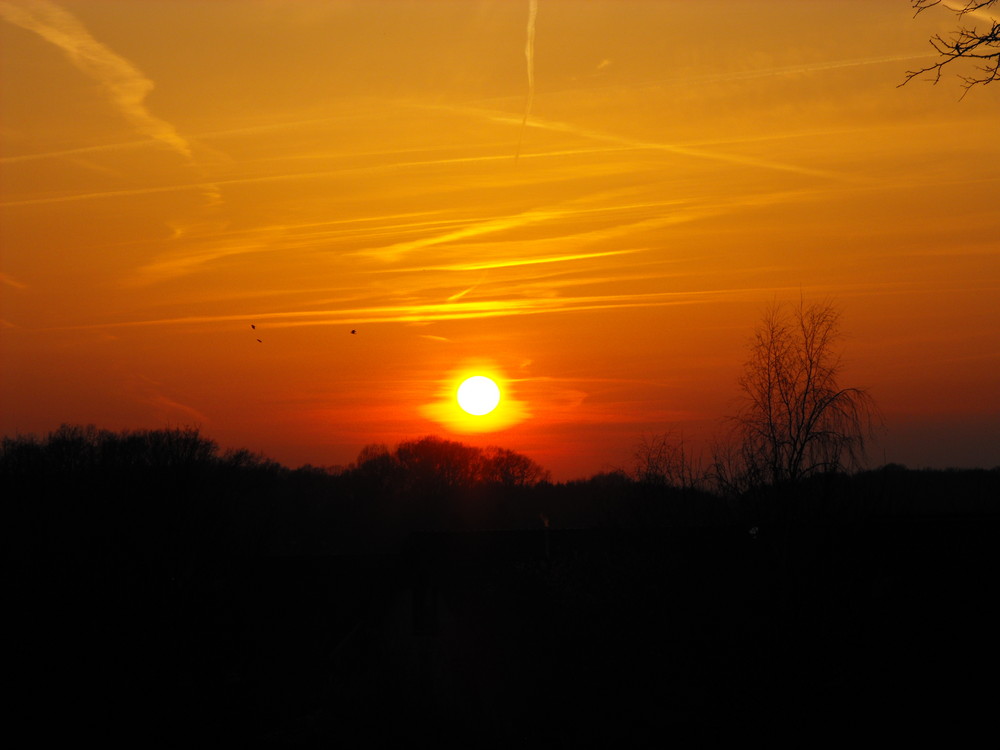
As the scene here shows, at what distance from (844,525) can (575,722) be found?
7858mm

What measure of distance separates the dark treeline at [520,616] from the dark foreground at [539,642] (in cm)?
6

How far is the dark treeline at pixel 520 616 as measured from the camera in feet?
75.2

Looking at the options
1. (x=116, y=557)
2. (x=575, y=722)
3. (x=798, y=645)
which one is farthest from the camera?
(x=116, y=557)

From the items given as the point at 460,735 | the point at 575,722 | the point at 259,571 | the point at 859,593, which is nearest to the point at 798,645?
the point at 859,593

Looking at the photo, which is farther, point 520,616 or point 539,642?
point 520,616

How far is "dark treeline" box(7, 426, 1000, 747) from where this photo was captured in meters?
22.9

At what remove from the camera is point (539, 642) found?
94.3 ft

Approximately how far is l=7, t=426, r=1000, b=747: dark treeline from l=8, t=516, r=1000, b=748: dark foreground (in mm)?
59

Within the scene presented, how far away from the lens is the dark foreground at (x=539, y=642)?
22.6 m

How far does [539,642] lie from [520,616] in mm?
1340

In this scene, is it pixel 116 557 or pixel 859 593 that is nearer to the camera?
pixel 859 593

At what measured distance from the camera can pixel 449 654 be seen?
98.0 feet

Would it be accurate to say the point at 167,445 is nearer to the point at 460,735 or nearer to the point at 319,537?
the point at 460,735

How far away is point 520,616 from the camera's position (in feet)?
98.2
